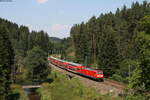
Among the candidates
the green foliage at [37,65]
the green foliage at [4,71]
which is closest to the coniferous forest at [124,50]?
the green foliage at [37,65]

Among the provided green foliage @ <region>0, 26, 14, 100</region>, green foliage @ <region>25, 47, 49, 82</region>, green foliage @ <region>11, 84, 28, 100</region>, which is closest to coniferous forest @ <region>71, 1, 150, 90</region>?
green foliage @ <region>25, 47, 49, 82</region>

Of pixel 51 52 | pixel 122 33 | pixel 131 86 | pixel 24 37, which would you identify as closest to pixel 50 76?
pixel 122 33

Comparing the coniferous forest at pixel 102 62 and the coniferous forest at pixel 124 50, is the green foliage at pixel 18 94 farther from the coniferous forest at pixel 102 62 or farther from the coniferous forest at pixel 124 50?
the coniferous forest at pixel 124 50

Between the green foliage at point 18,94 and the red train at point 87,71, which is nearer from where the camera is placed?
the green foliage at point 18,94

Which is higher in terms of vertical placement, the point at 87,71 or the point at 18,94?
the point at 87,71

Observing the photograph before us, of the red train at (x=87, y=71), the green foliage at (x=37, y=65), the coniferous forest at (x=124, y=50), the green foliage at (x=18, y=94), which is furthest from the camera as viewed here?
the green foliage at (x=37, y=65)

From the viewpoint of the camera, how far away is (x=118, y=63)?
163ft

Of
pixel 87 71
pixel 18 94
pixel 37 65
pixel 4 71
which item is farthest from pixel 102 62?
pixel 4 71

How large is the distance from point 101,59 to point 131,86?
4171 centimetres

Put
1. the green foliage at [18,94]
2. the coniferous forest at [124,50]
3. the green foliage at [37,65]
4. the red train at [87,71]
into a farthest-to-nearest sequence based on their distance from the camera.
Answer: the green foliage at [37,65] → the red train at [87,71] → the green foliage at [18,94] → the coniferous forest at [124,50]

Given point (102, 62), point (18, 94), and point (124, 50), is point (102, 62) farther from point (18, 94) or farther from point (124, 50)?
point (18, 94)

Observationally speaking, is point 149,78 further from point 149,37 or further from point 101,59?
point 101,59

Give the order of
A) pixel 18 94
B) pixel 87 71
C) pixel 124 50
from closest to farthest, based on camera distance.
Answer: pixel 18 94 < pixel 87 71 < pixel 124 50

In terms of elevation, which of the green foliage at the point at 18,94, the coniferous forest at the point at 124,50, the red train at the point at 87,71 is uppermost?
the coniferous forest at the point at 124,50
